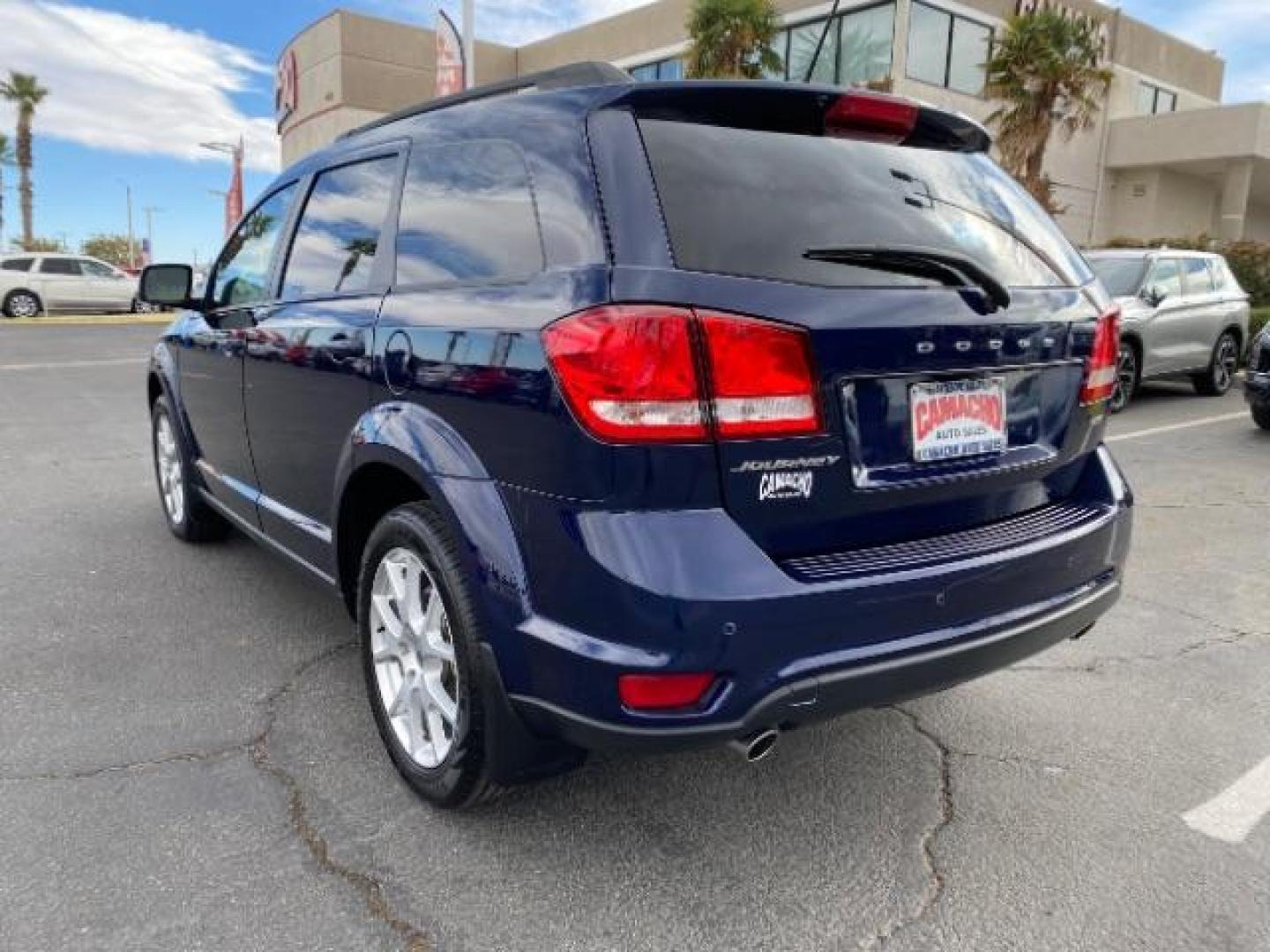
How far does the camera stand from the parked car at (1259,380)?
8531mm

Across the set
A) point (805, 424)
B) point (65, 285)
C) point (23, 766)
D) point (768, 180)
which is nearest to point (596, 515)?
point (805, 424)

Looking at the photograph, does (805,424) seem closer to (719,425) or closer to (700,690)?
(719,425)

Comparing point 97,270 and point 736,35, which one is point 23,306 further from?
point 736,35

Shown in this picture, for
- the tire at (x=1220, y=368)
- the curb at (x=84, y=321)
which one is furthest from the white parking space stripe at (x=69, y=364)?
the tire at (x=1220, y=368)

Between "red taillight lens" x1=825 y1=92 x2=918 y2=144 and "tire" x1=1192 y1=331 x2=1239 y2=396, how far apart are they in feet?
33.9

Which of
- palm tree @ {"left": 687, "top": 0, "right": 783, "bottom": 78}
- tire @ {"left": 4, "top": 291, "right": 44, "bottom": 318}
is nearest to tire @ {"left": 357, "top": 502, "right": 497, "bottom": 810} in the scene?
palm tree @ {"left": 687, "top": 0, "right": 783, "bottom": 78}

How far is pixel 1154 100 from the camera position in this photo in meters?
33.7

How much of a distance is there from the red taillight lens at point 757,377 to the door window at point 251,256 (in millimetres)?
2339

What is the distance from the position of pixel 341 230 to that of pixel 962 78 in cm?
2678

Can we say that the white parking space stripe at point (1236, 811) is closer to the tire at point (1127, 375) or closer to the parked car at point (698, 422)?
the parked car at point (698, 422)

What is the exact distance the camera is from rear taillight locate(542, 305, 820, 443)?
1.95 metres

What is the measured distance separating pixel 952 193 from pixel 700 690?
152cm

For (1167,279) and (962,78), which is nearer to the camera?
(1167,279)

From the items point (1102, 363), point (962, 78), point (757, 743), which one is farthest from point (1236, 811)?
point (962, 78)
